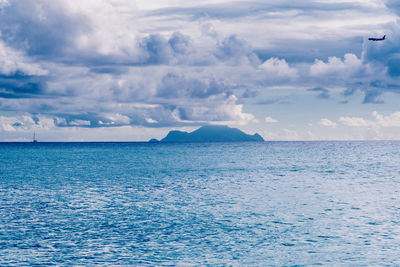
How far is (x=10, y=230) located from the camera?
112ft

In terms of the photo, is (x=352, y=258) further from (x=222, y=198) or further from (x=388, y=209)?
(x=222, y=198)

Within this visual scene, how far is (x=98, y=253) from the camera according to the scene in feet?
90.8

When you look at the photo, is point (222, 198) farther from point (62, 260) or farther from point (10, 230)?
point (62, 260)

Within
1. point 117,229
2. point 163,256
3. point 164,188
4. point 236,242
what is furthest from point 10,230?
point 164,188

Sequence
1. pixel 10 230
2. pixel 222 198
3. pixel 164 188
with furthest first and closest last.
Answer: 1. pixel 164 188
2. pixel 222 198
3. pixel 10 230

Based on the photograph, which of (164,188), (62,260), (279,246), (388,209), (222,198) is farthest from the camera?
(164,188)

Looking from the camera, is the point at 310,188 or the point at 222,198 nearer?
the point at 222,198

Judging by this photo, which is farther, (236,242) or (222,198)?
(222,198)

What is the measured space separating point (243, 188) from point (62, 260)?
40.9 m

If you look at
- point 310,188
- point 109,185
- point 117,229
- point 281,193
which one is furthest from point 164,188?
point 117,229

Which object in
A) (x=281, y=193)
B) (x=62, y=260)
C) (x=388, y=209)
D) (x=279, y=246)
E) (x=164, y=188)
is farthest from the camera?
(x=164, y=188)

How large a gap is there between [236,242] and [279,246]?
305 cm

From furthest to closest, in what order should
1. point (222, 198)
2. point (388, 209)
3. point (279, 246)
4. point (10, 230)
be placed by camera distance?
point (222, 198) < point (388, 209) < point (10, 230) < point (279, 246)

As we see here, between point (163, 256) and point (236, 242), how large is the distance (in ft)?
20.0
